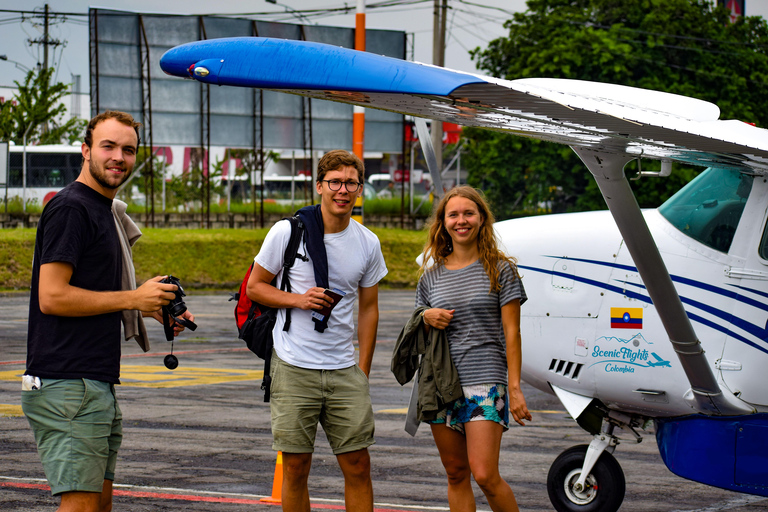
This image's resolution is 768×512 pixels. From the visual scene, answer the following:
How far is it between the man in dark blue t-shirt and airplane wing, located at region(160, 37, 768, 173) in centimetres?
62

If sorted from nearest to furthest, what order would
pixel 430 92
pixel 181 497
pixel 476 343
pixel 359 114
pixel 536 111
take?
pixel 430 92, pixel 536 111, pixel 476 343, pixel 181 497, pixel 359 114

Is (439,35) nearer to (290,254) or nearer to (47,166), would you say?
(47,166)

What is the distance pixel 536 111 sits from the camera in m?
3.67

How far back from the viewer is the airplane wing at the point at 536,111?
3.37 m

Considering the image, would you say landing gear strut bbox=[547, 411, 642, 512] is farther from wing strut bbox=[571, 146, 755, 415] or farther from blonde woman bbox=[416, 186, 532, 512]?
blonde woman bbox=[416, 186, 532, 512]

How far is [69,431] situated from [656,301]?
3.09 metres

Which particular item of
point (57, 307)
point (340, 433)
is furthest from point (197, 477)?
point (57, 307)

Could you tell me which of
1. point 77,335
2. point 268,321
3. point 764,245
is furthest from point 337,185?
point 764,245

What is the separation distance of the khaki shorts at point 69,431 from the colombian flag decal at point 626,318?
3.30 meters

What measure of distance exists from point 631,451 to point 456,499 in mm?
3760

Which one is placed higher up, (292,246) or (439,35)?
(439,35)

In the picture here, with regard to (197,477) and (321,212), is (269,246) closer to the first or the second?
(321,212)

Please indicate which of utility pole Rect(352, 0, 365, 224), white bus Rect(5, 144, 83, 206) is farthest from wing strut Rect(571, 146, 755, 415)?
white bus Rect(5, 144, 83, 206)

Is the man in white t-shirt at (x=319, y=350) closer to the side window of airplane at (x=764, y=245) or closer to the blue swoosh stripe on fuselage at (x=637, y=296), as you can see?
the blue swoosh stripe on fuselage at (x=637, y=296)
